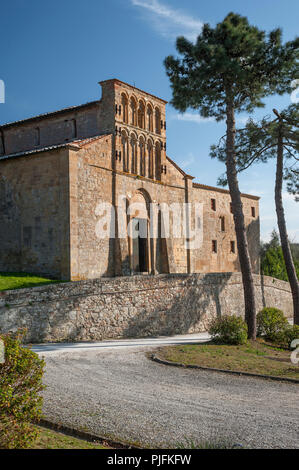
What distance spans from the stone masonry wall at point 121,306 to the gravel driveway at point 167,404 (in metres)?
3.66

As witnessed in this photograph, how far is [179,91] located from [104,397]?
48.8 feet

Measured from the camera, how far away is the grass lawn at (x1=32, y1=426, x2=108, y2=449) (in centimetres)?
600

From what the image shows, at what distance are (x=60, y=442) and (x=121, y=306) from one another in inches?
497

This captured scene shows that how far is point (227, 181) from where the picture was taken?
819 inches

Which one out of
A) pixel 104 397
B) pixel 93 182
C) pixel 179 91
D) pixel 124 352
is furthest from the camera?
pixel 93 182

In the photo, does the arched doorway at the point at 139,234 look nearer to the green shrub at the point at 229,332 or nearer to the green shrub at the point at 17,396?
the green shrub at the point at 229,332

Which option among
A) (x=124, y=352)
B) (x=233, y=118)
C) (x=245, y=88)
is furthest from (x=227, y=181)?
(x=124, y=352)

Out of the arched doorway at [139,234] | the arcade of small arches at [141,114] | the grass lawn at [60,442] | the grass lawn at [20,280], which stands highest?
the arcade of small arches at [141,114]

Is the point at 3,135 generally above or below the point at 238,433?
above

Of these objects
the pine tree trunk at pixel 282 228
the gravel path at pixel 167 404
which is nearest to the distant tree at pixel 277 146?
the pine tree trunk at pixel 282 228

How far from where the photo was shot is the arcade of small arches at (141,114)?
2692cm

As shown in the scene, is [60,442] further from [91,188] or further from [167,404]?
[91,188]

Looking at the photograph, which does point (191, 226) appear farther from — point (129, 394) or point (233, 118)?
point (129, 394)

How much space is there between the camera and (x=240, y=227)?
19719 millimetres
